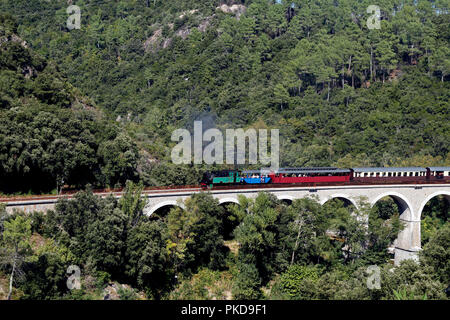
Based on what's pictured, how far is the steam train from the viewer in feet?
183

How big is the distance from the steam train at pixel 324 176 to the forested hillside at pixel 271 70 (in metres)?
8.30

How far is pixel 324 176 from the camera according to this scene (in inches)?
2333

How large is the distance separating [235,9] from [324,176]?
85.7 m

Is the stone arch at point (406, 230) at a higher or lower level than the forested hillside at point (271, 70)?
lower

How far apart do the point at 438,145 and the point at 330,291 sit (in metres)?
52.1

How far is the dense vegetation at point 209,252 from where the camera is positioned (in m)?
38.4

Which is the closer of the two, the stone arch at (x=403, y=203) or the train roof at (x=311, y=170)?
the train roof at (x=311, y=170)

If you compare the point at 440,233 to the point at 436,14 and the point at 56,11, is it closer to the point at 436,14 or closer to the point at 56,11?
the point at 436,14

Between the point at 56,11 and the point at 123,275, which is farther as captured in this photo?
the point at 56,11

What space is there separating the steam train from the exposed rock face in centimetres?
8162

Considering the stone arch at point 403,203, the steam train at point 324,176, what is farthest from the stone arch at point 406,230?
the steam train at point 324,176

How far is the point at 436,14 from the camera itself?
122 meters

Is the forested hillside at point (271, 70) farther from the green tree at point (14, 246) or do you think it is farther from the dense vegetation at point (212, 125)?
the green tree at point (14, 246)
